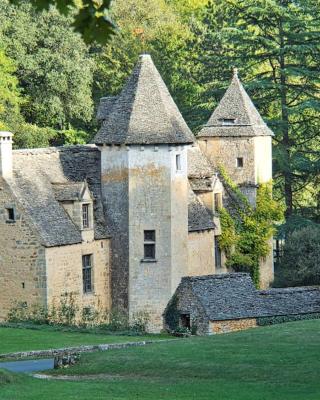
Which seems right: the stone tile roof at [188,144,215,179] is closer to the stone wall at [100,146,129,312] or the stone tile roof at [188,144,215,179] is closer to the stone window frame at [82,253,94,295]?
the stone wall at [100,146,129,312]

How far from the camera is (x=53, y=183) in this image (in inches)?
1708

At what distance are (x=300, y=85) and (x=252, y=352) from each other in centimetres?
3437

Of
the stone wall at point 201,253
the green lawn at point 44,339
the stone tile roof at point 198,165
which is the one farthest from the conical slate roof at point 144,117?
the green lawn at point 44,339

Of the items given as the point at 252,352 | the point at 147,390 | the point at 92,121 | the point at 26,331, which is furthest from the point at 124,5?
the point at 147,390

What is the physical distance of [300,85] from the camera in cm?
6316

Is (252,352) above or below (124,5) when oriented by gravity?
below

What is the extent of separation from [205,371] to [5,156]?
15708 mm

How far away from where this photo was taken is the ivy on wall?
162 ft

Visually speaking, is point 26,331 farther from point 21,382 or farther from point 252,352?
point 21,382

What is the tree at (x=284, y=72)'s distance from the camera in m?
60.7

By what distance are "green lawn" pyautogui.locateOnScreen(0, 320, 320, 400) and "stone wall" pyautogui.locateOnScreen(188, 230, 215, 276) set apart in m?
11.5

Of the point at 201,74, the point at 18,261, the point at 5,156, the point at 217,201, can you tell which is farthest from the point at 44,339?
the point at 201,74

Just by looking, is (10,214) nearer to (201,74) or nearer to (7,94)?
(7,94)

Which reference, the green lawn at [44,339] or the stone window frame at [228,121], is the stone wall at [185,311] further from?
the stone window frame at [228,121]
